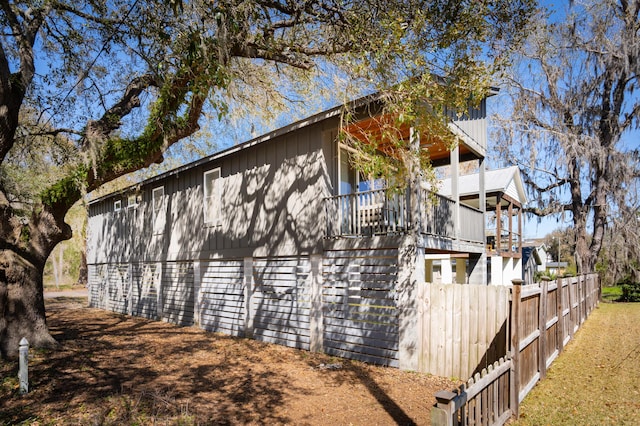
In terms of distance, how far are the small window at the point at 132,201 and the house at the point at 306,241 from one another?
1.06 meters

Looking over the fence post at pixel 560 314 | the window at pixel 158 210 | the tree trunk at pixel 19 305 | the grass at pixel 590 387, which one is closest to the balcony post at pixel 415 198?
the fence post at pixel 560 314

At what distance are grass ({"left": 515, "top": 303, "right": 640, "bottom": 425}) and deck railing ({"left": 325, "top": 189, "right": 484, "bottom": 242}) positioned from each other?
135 inches

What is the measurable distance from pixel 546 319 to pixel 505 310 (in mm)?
950

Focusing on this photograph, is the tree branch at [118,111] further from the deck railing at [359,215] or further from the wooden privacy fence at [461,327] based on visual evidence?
the wooden privacy fence at [461,327]

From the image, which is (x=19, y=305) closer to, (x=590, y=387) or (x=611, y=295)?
(x=590, y=387)

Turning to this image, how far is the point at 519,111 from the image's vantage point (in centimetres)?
2106

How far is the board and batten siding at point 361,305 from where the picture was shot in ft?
26.1

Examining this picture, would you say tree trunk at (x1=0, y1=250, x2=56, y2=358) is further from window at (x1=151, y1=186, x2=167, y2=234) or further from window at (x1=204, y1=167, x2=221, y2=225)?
window at (x1=151, y1=186, x2=167, y2=234)

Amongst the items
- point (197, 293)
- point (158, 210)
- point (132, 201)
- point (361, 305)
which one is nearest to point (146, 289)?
point (158, 210)

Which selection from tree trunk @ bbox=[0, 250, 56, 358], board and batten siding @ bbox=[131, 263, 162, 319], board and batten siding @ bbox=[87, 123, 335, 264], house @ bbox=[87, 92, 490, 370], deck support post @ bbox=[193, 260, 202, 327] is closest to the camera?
house @ bbox=[87, 92, 490, 370]

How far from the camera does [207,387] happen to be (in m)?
6.76

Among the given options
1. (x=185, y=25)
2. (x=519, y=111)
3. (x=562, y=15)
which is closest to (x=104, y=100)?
(x=185, y=25)

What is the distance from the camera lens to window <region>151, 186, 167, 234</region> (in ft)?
47.4

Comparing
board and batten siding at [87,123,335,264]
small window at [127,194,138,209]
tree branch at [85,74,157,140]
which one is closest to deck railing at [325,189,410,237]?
board and batten siding at [87,123,335,264]
